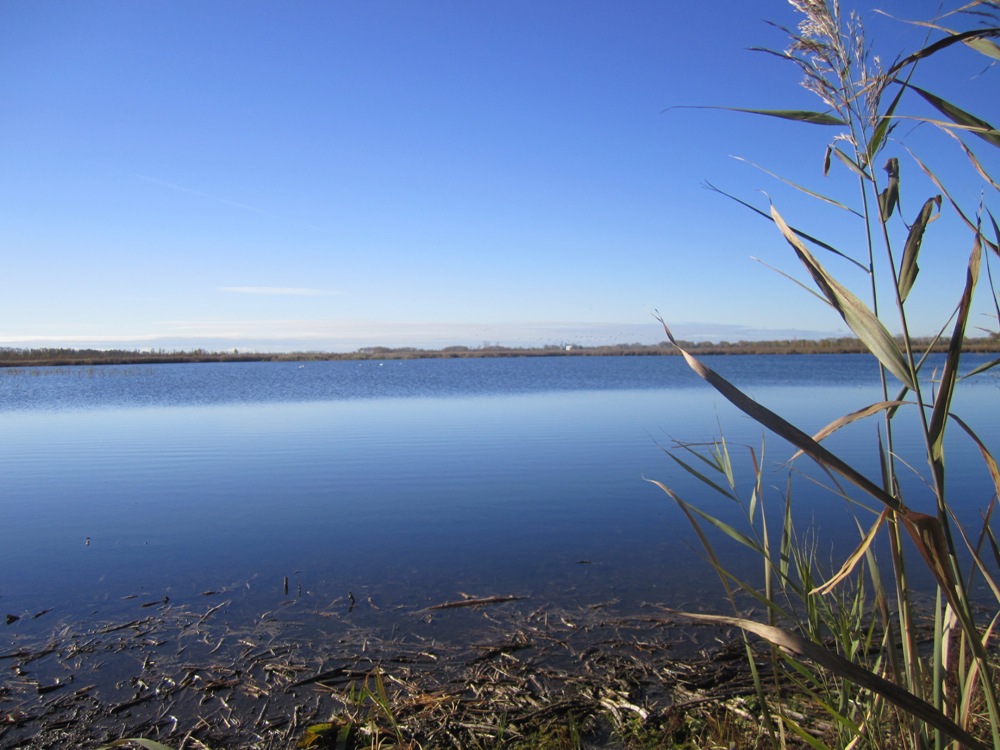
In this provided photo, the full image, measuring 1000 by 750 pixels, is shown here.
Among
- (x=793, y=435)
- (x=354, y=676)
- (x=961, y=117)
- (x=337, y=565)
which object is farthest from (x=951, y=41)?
(x=337, y=565)

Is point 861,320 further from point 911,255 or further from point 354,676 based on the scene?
point 354,676

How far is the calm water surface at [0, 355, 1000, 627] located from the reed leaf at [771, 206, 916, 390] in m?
0.82

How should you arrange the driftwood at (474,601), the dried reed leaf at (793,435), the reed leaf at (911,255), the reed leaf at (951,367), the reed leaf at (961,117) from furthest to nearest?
the driftwood at (474,601), the reed leaf at (911,255), the reed leaf at (961,117), the reed leaf at (951,367), the dried reed leaf at (793,435)

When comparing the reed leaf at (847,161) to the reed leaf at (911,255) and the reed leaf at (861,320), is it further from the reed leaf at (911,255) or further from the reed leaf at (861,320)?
the reed leaf at (861,320)

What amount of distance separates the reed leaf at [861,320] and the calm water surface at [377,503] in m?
0.82

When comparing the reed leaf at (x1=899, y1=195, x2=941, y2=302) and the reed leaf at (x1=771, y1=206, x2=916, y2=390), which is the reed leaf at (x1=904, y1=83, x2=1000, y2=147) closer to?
the reed leaf at (x1=899, y1=195, x2=941, y2=302)

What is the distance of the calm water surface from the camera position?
5312 mm

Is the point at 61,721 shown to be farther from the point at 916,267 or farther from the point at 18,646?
the point at 916,267

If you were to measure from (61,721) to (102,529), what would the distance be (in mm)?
3911

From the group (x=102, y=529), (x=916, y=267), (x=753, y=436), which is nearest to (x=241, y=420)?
(x=102, y=529)

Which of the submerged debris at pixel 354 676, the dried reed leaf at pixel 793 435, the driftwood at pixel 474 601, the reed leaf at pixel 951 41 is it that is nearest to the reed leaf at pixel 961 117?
the reed leaf at pixel 951 41

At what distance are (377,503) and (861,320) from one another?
7060mm

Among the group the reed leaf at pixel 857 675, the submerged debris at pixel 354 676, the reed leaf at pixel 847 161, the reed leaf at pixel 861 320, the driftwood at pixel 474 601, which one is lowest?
the submerged debris at pixel 354 676

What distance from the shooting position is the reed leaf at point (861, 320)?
1037 mm
